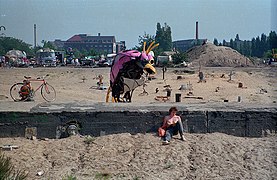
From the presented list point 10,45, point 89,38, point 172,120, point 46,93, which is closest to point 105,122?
point 172,120

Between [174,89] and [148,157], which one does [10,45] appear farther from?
[148,157]

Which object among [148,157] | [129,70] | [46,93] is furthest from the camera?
[46,93]

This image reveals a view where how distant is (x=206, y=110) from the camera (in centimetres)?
788

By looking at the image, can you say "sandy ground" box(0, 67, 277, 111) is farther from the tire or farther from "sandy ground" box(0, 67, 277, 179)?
"sandy ground" box(0, 67, 277, 179)

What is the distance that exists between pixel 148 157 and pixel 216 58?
52707mm

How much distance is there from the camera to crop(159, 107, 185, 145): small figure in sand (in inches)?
288

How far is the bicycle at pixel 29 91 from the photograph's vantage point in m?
12.0

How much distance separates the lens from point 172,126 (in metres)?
7.42

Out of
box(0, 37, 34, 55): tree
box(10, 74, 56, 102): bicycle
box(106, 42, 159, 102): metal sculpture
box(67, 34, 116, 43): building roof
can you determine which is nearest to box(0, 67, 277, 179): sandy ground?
box(10, 74, 56, 102): bicycle

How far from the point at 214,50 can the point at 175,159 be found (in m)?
55.5

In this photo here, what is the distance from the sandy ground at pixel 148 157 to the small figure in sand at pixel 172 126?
0.13m

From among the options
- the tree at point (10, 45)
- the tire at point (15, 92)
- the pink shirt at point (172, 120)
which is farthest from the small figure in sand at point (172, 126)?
the tree at point (10, 45)

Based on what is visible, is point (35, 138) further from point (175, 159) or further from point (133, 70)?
point (133, 70)

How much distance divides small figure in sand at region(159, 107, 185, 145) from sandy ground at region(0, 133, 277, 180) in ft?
0.42
